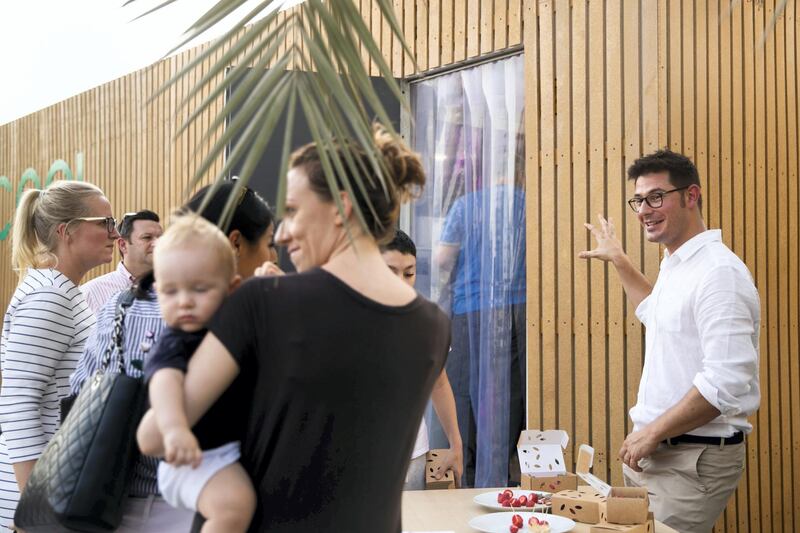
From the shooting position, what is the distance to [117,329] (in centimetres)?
208

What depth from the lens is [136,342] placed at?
2.07m

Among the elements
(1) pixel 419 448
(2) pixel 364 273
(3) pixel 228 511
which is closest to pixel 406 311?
(2) pixel 364 273

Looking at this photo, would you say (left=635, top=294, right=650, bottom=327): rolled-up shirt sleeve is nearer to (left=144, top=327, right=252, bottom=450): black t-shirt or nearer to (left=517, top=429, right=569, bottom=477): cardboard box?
(left=517, top=429, right=569, bottom=477): cardboard box

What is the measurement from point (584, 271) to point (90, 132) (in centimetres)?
693

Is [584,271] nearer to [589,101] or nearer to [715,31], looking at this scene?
[589,101]

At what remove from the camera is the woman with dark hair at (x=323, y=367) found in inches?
63.7

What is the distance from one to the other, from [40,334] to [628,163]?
3.33 m

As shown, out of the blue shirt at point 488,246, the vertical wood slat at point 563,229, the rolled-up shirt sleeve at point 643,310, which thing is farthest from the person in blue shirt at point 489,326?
the rolled-up shirt sleeve at point 643,310

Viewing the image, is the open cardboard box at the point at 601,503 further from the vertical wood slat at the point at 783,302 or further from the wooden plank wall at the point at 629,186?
the vertical wood slat at the point at 783,302

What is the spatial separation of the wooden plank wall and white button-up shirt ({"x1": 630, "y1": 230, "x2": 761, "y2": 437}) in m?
0.98

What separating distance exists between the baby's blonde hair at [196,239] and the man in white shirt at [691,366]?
2.45 metres

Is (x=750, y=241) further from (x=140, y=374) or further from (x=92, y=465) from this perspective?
(x=92, y=465)

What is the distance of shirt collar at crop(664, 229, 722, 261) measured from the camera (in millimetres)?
3900

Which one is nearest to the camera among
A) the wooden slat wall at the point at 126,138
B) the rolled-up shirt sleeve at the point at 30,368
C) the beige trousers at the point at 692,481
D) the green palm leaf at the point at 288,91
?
the green palm leaf at the point at 288,91
